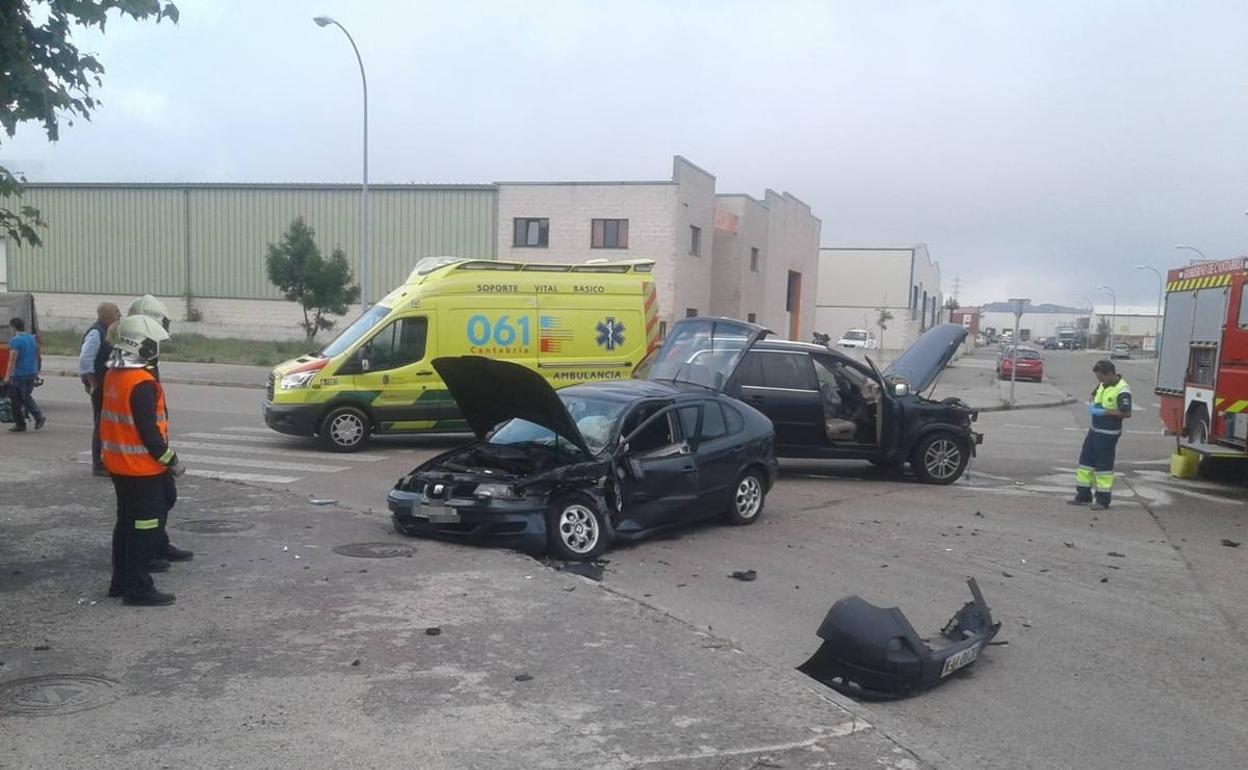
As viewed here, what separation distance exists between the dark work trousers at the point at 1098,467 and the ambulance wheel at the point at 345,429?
32.0 feet

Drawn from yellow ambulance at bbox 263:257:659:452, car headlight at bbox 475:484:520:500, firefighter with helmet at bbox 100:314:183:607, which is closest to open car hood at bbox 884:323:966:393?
yellow ambulance at bbox 263:257:659:452

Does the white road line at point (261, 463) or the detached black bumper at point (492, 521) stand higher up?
the detached black bumper at point (492, 521)

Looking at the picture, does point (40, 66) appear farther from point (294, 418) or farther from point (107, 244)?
point (107, 244)

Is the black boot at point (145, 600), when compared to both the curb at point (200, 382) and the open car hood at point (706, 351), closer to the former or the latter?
the open car hood at point (706, 351)

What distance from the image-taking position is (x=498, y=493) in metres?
8.65

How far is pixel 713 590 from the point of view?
810 centimetres

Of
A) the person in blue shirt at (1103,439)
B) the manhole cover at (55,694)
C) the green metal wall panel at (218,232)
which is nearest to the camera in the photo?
the manhole cover at (55,694)

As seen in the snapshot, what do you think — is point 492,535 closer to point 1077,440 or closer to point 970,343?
point 1077,440

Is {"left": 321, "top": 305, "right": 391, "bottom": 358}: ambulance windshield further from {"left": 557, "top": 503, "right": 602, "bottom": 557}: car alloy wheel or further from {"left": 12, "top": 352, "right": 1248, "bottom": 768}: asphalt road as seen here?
{"left": 557, "top": 503, "right": 602, "bottom": 557}: car alloy wheel

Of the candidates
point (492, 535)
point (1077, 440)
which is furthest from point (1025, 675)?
point (1077, 440)

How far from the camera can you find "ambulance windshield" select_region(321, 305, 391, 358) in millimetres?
15312

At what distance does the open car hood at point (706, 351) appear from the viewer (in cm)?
1297

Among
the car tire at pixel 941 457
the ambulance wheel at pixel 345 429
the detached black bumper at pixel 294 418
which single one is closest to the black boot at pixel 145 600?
the detached black bumper at pixel 294 418

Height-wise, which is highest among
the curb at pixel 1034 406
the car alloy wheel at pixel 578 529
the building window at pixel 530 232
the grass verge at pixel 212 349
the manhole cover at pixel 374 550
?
the building window at pixel 530 232
